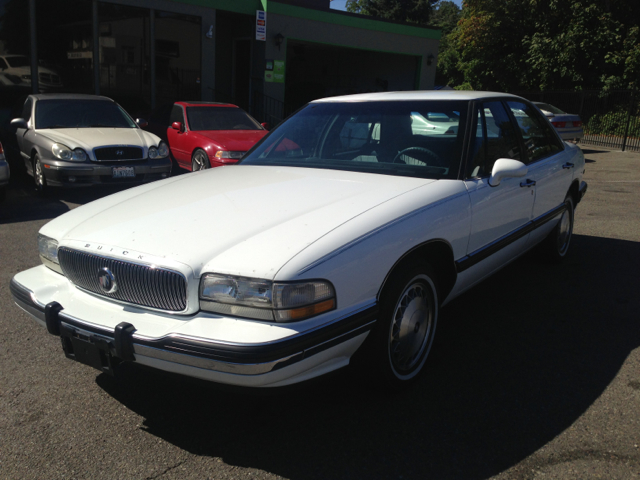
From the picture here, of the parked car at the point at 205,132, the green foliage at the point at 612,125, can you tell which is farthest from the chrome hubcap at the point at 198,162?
the green foliage at the point at 612,125

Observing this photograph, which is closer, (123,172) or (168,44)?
(123,172)

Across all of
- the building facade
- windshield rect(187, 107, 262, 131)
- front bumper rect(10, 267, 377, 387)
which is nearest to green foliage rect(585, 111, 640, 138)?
the building facade

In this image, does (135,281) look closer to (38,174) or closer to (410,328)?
(410,328)

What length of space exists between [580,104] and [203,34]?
16.2 metres

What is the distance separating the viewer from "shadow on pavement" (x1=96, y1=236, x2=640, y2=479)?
242cm

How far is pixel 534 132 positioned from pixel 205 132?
252 inches

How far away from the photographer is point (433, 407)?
284cm

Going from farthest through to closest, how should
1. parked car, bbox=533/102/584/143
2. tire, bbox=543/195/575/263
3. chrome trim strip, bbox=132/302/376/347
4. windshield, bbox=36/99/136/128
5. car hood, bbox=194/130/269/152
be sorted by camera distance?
1. parked car, bbox=533/102/584/143
2. car hood, bbox=194/130/269/152
3. windshield, bbox=36/99/136/128
4. tire, bbox=543/195/575/263
5. chrome trim strip, bbox=132/302/376/347

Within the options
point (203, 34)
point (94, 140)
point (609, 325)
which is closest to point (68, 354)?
point (609, 325)

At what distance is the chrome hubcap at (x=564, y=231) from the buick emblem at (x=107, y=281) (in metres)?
4.04

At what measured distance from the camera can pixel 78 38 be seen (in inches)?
513

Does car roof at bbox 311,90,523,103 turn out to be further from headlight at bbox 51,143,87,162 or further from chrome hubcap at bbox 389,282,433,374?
headlight at bbox 51,143,87,162

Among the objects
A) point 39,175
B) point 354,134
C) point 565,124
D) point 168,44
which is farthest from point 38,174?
point 565,124

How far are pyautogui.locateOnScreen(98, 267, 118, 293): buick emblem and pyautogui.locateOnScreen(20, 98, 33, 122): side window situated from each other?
750cm
